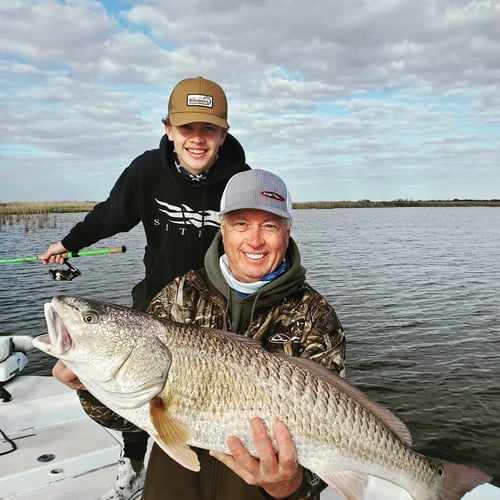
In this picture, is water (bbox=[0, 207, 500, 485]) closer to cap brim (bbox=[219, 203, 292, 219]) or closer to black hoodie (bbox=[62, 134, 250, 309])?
black hoodie (bbox=[62, 134, 250, 309])

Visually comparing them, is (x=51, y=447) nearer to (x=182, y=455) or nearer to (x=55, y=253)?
(x=55, y=253)

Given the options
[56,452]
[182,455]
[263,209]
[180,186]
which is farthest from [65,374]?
[180,186]

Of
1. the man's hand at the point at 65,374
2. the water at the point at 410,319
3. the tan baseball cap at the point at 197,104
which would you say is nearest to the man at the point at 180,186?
the tan baseball cap at the point at 197,104

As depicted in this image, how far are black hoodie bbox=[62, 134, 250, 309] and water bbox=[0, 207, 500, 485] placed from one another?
5463mm

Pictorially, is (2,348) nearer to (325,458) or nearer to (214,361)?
(214,361)

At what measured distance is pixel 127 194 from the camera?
440 cm

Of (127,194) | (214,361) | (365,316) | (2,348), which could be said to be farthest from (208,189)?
(365,316)

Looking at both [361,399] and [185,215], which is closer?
[361,399]

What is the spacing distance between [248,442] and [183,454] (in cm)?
32

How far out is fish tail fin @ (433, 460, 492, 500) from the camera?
262 centimetres

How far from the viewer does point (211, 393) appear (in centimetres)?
242

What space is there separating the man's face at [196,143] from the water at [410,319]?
591 centimetres

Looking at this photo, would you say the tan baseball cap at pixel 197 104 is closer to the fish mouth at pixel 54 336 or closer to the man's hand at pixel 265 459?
the fish mouth at pixel 54 336

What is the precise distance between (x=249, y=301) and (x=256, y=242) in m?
0.35
